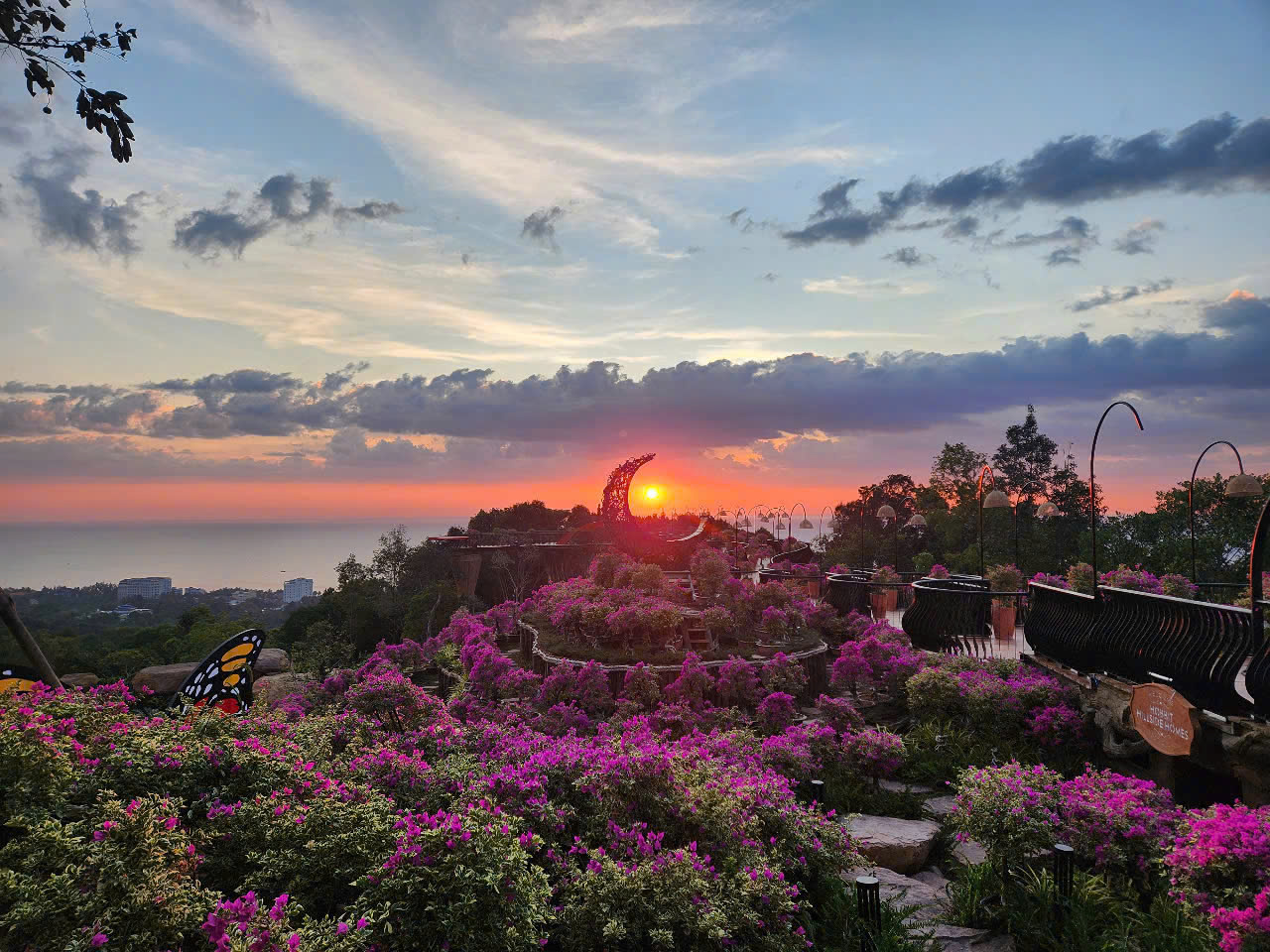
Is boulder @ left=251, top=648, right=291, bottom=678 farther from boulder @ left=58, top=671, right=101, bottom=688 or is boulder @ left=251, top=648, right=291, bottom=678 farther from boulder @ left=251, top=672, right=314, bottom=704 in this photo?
boulder @ left=251, top=672, right=314, bottom=704

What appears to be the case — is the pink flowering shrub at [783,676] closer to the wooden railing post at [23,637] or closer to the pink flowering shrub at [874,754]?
the pink flowering shrub at [874,754]

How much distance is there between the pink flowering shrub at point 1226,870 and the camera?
4.30 metres

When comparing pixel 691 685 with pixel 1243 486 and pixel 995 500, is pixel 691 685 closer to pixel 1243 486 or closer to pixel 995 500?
pixel 995 500

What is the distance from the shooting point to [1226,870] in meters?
4.73

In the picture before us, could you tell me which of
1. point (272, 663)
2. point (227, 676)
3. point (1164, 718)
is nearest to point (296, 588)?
point (272, 663)

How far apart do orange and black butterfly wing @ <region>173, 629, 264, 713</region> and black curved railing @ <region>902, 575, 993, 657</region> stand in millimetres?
11060

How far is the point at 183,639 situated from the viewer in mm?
29891

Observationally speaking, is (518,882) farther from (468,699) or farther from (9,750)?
(468,699)

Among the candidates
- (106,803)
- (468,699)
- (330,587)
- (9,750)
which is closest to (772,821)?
(106,803)

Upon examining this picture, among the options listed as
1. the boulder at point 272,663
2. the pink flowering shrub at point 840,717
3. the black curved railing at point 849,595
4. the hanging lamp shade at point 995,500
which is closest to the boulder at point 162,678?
the boulder at point 272,663

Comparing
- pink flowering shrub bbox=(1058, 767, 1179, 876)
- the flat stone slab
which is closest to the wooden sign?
pink flowering shrub bbox=(1058, 767, 1179, 876)

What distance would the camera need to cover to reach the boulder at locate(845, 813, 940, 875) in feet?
22.5

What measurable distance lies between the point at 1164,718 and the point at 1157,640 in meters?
1.25

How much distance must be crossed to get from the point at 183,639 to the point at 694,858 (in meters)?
32.0
